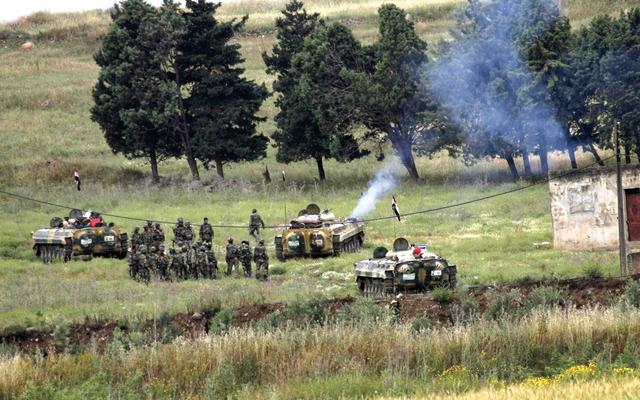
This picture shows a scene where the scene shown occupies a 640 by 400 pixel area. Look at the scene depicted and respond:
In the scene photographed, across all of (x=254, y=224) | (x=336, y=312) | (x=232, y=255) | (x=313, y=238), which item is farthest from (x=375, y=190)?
(x=336, y=312)

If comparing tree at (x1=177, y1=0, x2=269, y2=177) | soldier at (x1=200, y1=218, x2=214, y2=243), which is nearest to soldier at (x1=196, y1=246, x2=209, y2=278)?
soldier at (x1=200, y1=218, x2=214, y2=243)

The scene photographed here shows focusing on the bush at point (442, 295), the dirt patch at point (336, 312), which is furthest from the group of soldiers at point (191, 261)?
the bush at point (442, 295)

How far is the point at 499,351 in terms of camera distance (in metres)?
16.7

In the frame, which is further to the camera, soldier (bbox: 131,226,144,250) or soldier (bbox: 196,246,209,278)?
soldier (bbox: 131,226,144,250)

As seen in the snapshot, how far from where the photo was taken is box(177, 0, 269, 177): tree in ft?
150

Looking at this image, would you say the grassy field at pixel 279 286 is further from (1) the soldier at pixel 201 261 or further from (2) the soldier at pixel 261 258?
(1) the soldier at pixel 201 261

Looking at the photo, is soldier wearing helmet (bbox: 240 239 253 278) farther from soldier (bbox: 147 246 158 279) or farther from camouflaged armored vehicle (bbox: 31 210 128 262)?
camouflaged armored vehicle (bbox: 31 210 128 262)

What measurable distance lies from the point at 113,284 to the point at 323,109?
21.0 m

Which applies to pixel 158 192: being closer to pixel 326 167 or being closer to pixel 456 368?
pixel 326 167

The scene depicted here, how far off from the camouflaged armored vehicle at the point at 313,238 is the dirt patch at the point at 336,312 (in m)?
7.05

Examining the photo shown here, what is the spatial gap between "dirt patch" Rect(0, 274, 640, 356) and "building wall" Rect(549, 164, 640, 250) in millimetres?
5715

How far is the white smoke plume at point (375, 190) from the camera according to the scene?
119 feet

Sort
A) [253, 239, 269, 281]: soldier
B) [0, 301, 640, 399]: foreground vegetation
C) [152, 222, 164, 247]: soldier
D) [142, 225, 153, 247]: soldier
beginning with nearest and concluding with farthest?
[0, 301, 640, 399]: foreground vegetation < [253, 239, 269, 281]: soldier < [142, 225, 153, 247]: soldier < [152, 222, 164, 247]: soldier

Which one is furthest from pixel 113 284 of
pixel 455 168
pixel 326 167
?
pixel 326 167
